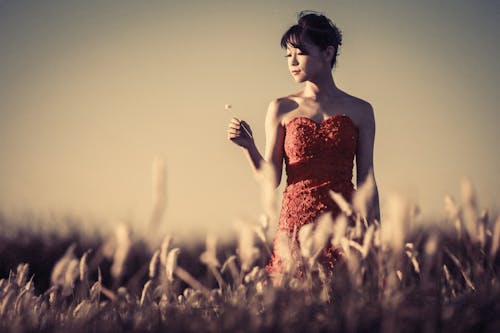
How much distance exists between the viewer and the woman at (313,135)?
3451 millimetres

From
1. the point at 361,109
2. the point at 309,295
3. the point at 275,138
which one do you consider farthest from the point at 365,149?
the point at 309,295

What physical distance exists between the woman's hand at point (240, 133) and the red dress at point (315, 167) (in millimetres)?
287

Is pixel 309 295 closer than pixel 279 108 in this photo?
Yes

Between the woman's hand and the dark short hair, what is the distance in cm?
60

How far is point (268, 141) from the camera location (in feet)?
12.2

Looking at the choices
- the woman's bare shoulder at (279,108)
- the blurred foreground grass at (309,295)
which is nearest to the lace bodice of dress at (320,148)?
the woman's bare shoulder at (279,108)

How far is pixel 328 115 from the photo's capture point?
3.65 m

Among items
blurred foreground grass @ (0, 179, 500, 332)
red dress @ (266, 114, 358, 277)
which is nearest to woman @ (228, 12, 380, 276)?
red dress @ (266, 114, 358, 277)

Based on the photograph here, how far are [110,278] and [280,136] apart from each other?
10.8ft

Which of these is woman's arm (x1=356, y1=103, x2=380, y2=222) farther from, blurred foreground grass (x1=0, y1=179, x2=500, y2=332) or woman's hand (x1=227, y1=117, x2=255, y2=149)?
blurred foreground grass (x1=0, y1=179, x2=500, y2=332)

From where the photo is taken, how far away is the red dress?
11.3ft

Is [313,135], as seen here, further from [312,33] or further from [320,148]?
[312,33]

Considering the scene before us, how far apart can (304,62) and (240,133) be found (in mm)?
597

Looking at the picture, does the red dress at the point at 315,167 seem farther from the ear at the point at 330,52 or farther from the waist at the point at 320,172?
the ear at the point at 330,52
